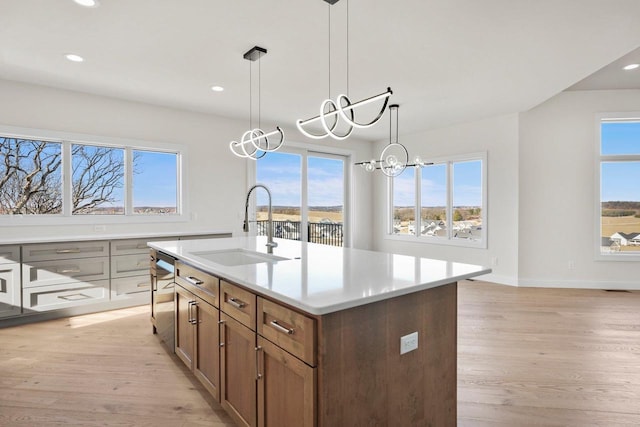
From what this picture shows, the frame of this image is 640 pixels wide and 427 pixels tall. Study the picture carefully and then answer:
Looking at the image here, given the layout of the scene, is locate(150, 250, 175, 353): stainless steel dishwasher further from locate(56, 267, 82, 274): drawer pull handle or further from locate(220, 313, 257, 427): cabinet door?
locate(56, 267, 82, 274): drawer pull handle

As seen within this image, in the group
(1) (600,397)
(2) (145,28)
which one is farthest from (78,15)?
(1) (600,397)

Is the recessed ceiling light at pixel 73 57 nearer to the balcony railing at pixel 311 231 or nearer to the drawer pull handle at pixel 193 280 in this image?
the drawer pull handle at pixel 193 280

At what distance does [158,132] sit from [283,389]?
4.35 meters

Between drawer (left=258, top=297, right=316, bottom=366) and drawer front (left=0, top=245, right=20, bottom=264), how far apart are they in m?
3.26

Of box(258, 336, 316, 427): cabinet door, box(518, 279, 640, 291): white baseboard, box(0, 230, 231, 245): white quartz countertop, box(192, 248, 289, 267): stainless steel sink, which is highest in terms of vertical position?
box(0, 230, 231, 245): white quartz countertop

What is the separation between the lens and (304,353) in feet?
4.25

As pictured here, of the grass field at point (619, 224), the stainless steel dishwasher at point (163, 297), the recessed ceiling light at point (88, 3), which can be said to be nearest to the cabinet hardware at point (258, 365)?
the stainless steel dishwasher at point (163, 297)

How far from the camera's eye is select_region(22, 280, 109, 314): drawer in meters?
3.49

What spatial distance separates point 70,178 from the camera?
4.24m

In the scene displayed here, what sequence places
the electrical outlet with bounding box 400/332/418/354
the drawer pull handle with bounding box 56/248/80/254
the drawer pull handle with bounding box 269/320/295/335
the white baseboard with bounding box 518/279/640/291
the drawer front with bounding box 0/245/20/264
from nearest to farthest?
the drawer pull handle with bounding box 269/320/295/335 → the electrical outlet with bounding box 400/332/418/354 → the drawer front with bounding box 0/245/20/264 → the drawer pull handle with bounding box 56/248/80/254 → the white baseboard with bounding box 518/279/640/291

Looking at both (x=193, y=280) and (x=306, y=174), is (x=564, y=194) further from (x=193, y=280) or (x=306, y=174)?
(x=193, y=280)

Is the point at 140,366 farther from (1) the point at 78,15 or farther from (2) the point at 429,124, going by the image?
(2) the point at 429,124

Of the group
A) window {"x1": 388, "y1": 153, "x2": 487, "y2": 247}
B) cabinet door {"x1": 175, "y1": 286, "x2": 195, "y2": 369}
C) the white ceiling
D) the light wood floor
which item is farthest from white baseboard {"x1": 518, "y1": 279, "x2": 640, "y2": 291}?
cabinet door {"x1": 175, "y1": 286, "x2": 195, "y2": 369}

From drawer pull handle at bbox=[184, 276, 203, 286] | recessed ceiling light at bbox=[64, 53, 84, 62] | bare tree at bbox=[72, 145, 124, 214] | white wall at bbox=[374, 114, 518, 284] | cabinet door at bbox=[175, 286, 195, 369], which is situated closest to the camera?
drawer pull handle at bbox=[184, 276, 203, 286]
